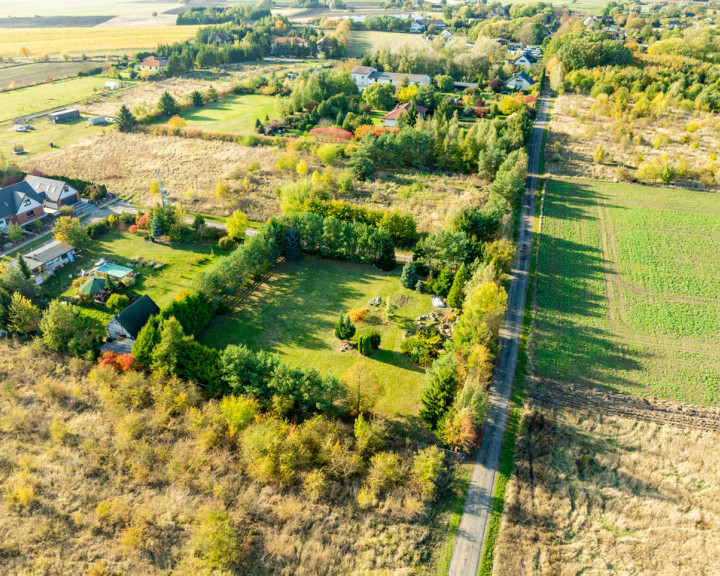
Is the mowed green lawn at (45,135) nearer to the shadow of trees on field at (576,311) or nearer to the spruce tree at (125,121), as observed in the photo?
the spruce tree at (125,121)

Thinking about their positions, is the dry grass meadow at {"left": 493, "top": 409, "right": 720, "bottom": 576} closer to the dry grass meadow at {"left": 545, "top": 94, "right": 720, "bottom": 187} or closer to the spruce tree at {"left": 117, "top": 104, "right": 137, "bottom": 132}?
the dry grass meadow at {"left": 545, "top": 94, "right": 720, "bottom": 187}

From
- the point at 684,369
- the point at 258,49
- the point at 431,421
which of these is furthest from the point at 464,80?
the point at 431,421

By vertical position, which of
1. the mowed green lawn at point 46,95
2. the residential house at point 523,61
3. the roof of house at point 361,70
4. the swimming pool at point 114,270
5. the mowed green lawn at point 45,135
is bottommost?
the swimming pool at point 114,270

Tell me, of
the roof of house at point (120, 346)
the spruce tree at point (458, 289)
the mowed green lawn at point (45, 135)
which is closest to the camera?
the roof of house at point (120, 346)

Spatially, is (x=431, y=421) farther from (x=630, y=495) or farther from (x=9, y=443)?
(x=9, y=443)

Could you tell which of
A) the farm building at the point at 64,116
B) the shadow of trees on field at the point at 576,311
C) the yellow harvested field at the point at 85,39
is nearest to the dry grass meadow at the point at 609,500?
the shadow of trees on field at the point at 576,311

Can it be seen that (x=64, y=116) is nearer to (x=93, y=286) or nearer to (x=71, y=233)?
(x=71, y=233)
